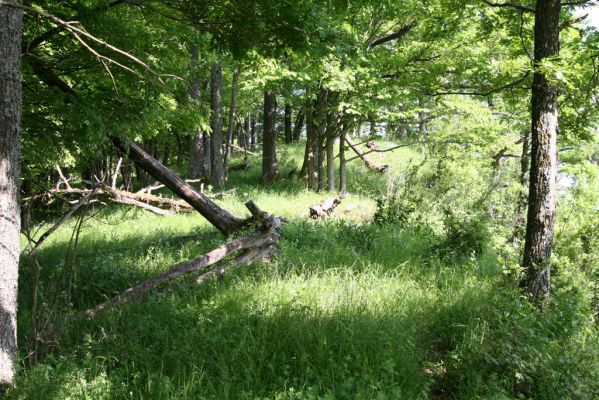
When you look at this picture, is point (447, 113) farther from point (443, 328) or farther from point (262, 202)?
point (443, 328)

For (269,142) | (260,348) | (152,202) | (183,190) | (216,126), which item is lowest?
(260,348)

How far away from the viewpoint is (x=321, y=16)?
15.6ft

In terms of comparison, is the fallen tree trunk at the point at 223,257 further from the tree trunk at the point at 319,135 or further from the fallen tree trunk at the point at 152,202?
the tree trunk at the point at 319,135

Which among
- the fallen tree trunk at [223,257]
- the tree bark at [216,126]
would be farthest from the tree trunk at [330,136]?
the fallen tree trunk at [223,257]

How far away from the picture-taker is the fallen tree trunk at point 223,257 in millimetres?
4996

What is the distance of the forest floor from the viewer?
3.28 m

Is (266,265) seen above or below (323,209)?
below

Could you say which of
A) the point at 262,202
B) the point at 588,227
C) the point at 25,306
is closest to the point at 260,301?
the point at 25,306

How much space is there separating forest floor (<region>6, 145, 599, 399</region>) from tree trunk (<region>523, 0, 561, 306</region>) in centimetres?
41

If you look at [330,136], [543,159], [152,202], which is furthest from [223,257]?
[330,136]

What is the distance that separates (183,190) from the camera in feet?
24.9

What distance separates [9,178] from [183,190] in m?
4.13

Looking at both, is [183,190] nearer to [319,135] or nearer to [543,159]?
[543,159]

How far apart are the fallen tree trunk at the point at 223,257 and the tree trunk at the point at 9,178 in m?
1.12
